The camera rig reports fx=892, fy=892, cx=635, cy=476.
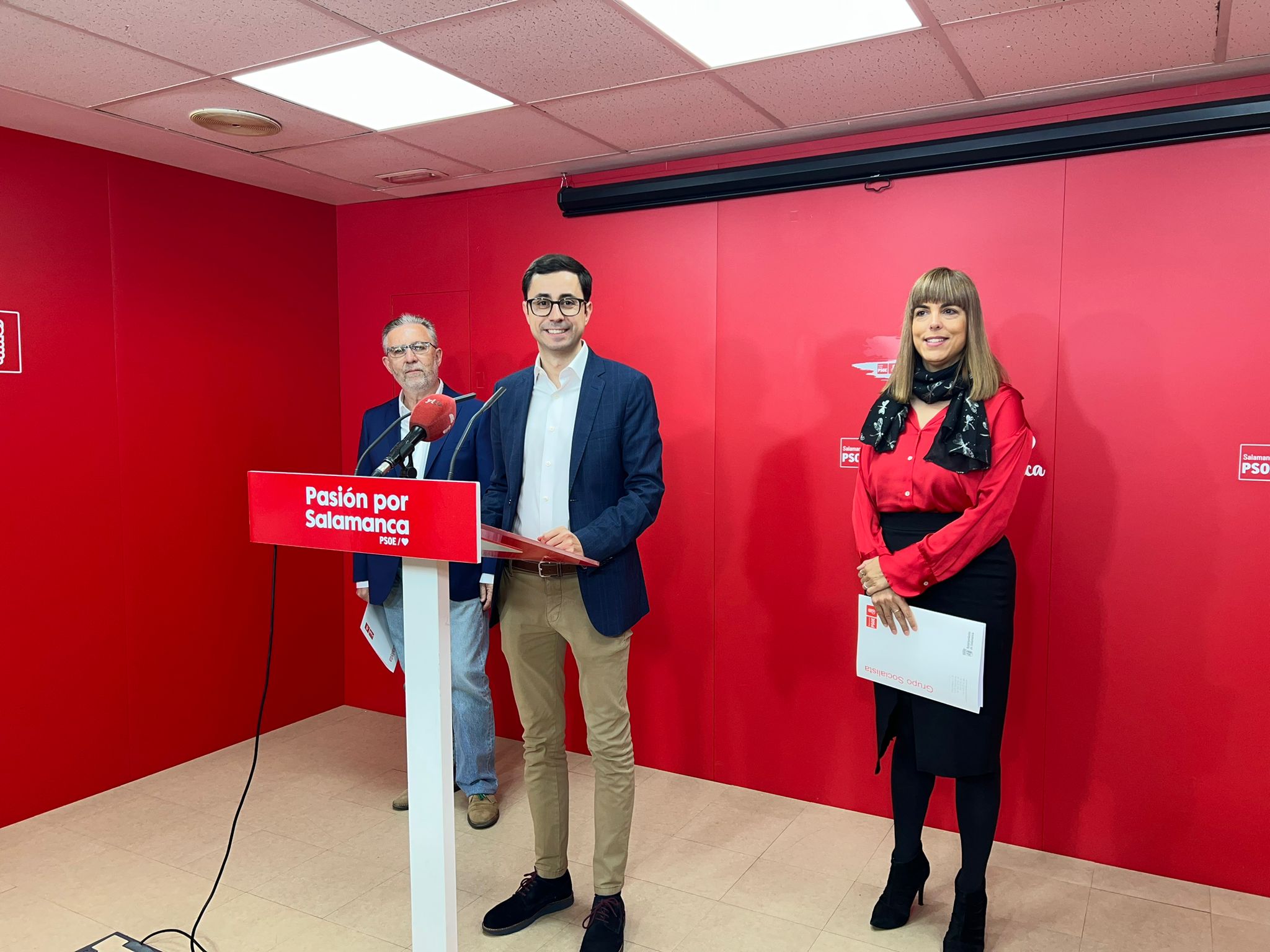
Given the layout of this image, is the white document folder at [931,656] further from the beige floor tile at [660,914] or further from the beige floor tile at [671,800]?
the beige floor tile at [671,800]

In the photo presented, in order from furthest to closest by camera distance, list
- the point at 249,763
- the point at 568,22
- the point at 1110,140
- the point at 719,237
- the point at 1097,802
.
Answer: the point at 249,763 → the point at 719,237 → the point at 1097,802 → the point at 1110,140 → the point at 568,22

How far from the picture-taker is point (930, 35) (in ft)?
7.98

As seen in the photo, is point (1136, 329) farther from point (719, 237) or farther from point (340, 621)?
point (340, 621)

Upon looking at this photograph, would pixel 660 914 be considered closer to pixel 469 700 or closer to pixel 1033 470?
pixel 469 700

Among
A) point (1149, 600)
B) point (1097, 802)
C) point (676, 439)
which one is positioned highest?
point (676, 439)

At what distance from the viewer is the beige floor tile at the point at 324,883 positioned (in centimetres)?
279

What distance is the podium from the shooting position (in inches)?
61.6

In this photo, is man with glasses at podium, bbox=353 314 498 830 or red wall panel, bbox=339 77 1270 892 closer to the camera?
red wall panel, bbox=339 77 1270 892

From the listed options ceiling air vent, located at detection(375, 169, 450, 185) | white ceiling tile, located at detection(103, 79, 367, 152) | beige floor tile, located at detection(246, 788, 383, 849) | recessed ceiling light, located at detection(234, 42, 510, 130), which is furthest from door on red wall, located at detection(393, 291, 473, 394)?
beige floor tile, located at detection(246, 788, 383, 849)

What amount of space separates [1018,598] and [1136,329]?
970 millimetres

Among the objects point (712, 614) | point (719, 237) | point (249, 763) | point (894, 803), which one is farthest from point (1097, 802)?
point (249, 763)

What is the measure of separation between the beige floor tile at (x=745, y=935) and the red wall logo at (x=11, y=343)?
121 inches

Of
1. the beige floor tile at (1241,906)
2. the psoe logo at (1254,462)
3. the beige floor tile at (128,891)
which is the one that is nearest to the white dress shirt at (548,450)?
the beige floor tile at (128,891)

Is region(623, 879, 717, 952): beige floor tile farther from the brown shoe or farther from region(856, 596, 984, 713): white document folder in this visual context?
region(856, 596, 984, 713): white document folder
